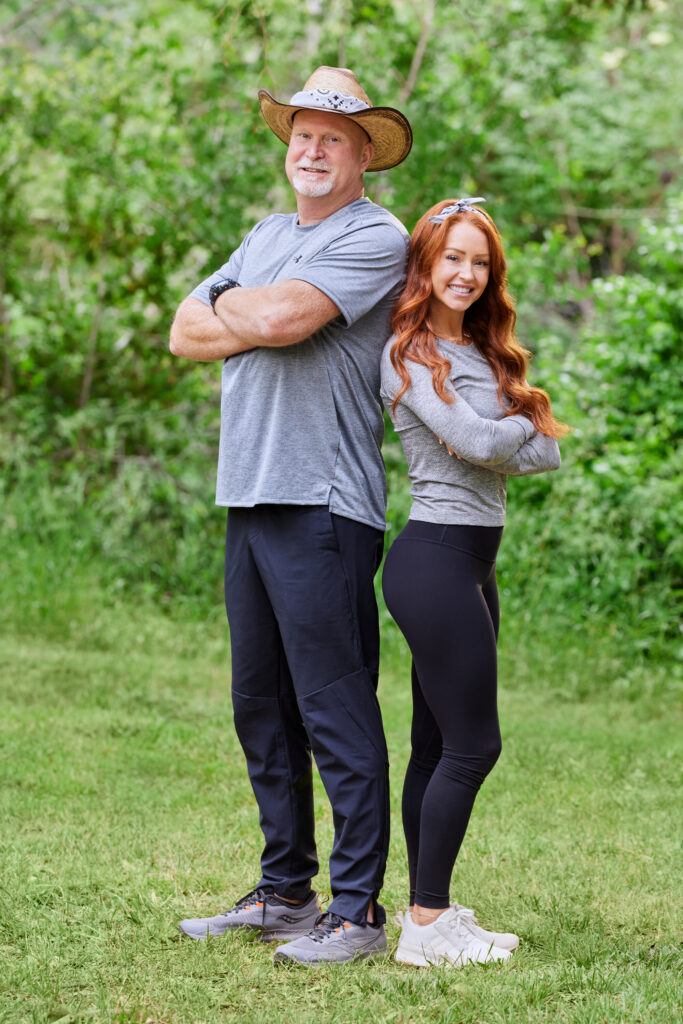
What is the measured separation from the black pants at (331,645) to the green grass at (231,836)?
1.09 feet

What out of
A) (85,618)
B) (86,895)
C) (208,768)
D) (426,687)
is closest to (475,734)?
(426,687)

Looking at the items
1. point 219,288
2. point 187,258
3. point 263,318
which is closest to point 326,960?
point 263,318

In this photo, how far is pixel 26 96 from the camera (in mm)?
8203

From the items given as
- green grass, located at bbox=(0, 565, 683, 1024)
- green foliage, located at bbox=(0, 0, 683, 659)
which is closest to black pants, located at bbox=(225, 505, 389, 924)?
green grass, located at bbox=(0, 565, 683, 1024)

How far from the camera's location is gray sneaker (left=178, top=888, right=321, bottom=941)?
3.06 meters

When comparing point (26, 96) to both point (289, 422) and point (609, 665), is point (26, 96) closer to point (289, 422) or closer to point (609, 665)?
point (609, 665)

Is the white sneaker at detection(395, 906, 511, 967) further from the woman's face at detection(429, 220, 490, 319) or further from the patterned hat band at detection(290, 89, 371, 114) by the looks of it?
the patterned hat band at detection(290, 89, 371, 114)

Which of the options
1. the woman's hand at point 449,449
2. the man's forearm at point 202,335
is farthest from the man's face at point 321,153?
the woman's hand at point 449,449

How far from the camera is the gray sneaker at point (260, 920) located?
121 inches

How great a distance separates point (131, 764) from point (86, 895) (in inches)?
54.4

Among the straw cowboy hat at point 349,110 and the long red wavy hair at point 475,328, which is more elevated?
the straw cowboy hat at point 349,110

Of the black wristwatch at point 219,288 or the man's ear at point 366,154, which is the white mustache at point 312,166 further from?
the black wristwatch at point 219,288

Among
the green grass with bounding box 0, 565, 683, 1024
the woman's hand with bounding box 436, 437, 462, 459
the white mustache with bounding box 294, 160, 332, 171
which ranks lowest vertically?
the green grass with bounding box 0, 565, 683, 1024

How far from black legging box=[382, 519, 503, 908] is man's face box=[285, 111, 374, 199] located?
88 centimetres
